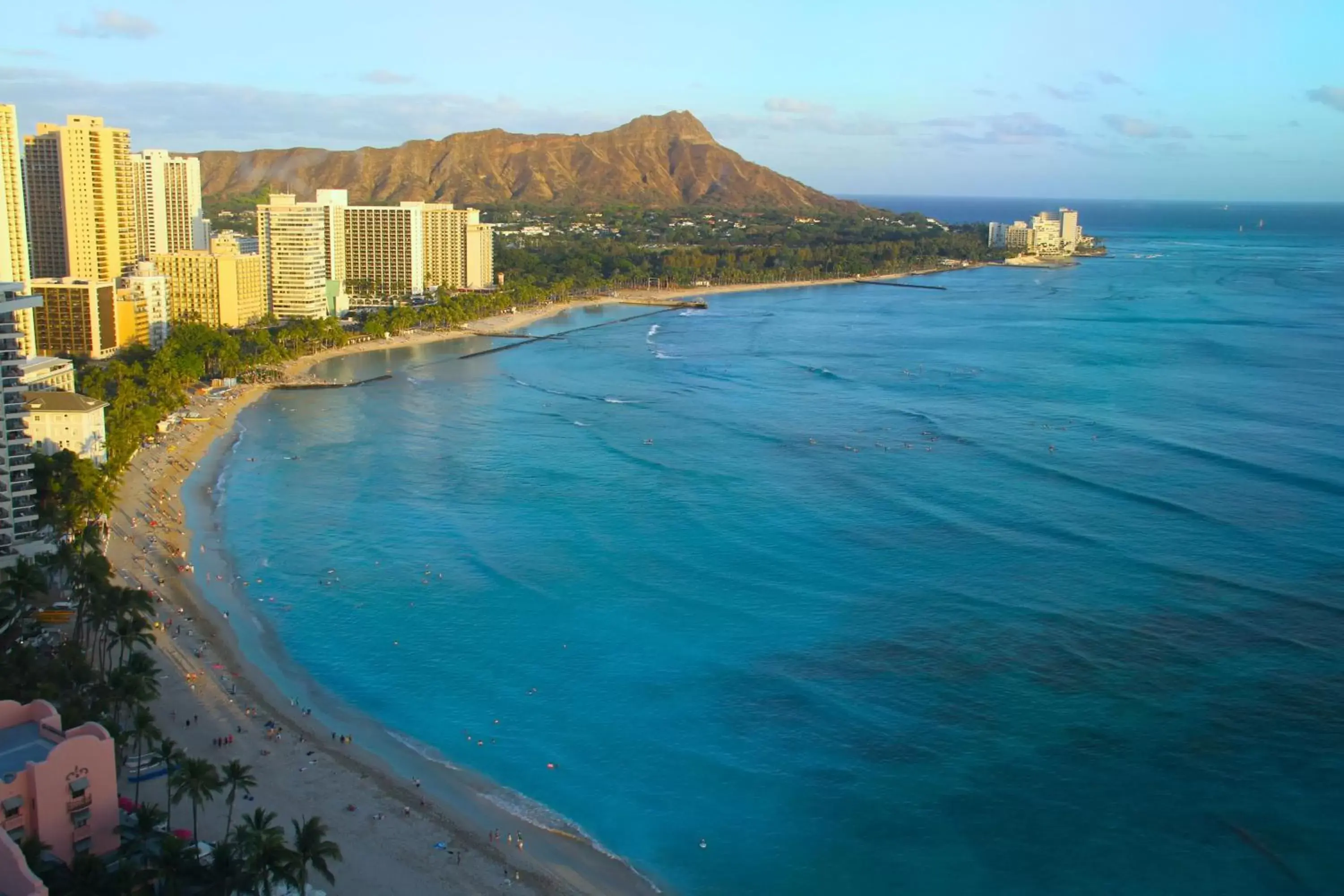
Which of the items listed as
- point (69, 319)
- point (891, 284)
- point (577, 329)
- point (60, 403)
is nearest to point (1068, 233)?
point (891, 284)

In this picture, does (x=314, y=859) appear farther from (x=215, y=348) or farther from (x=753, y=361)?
(x=753, y=361)

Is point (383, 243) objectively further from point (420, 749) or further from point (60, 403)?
point (420, 749)

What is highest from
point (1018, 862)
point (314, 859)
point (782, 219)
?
point (782, 219)

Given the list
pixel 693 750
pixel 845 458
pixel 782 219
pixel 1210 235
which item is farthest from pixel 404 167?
pixel 693 750

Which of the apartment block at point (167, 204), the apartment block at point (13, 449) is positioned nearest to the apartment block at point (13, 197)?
the apartment block at point (13, 449)

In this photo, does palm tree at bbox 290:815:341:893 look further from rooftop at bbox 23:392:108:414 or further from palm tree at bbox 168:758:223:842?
rooftop at bbox 23:392:108:414

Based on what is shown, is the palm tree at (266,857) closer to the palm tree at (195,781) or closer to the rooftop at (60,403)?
the palm tree at (195,781)
